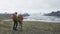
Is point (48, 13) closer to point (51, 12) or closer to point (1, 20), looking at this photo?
point (51, 12)

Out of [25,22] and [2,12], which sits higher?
[2,12]

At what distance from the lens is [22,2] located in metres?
4.46

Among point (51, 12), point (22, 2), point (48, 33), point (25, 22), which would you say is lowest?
point (48, 33)

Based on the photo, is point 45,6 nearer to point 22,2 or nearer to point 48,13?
point 48,13

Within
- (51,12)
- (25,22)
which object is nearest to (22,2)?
(25,22)

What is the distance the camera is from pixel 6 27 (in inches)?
169

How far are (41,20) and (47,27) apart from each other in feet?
0.87

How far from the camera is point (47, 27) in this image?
4.28 metres

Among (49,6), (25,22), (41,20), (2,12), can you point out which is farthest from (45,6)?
(2,12)

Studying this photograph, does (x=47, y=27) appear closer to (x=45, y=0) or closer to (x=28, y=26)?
(x=28, y=26)

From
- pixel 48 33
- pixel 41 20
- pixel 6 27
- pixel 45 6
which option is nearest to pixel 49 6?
pixel 45 6

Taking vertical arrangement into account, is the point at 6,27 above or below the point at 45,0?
below

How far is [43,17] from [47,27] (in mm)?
324

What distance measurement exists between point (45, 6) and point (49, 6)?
0.12 meters
